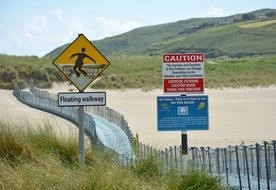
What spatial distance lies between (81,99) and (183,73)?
164 cm

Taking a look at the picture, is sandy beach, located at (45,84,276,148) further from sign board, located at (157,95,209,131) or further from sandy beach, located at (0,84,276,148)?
sign board, located at (157,95,209,131)

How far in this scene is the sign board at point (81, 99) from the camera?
9.43 metres

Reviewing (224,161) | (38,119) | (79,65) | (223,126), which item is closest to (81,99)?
(79,65)

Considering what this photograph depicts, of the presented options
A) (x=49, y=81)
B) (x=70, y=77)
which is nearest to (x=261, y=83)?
(x=49, y=81)

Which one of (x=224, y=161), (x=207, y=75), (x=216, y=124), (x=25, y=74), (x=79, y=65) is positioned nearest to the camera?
(x=79, y=65)

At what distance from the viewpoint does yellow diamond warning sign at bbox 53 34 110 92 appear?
31.1ft

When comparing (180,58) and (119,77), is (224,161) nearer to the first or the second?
(180,58)

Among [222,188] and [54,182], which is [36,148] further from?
[222,188]

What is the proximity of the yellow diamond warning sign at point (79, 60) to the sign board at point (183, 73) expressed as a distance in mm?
1119

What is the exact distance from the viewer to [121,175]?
7.23 metres

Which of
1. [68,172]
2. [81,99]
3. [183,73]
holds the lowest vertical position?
[68,172]

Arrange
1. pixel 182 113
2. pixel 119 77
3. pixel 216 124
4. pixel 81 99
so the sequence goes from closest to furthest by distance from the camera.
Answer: pixel 182 113 → pixel 81 99 → pixel 216 124 → pixel 119 77

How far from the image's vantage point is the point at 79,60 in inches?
375

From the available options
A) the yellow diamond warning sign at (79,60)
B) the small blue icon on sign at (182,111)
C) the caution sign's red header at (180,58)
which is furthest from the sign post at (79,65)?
the small blue icon on sign at (182,111)
